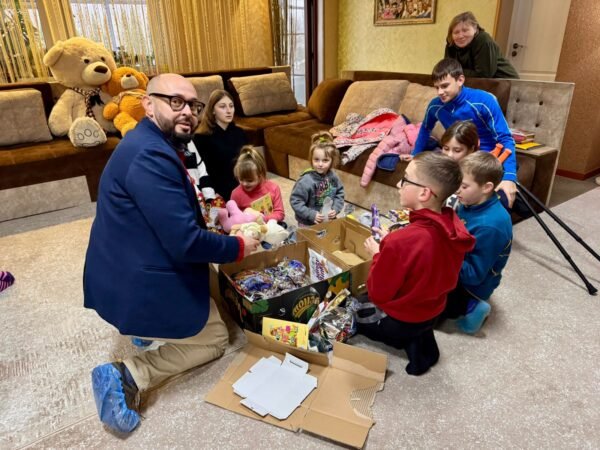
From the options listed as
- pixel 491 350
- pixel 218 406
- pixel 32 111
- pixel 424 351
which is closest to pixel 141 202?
pixel 218 406

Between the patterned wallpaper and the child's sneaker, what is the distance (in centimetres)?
332

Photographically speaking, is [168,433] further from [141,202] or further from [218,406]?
[141,202]

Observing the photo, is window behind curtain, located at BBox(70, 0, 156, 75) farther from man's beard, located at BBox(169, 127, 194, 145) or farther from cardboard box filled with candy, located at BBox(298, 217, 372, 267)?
man's beard, located at BBox(169, 127, 194, 145)

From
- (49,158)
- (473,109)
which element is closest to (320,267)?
(473,109)

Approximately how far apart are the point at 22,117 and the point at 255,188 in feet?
7.42

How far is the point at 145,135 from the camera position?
1302 millimetres

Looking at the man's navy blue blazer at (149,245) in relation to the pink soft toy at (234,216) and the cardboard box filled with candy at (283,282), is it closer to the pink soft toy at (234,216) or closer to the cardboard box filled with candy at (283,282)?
the cardboard box filled with candy at (283,282)

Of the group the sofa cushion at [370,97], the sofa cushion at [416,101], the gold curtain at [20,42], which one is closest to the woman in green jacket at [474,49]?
the sofa cushion at [416,101]

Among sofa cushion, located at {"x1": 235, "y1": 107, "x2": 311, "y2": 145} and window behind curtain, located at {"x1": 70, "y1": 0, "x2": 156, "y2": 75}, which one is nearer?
sofa cushion, located at {"x1": 235, "y1": 107, "x2": 311, "y2": 145}

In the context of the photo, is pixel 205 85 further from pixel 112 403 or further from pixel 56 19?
pixel 112 403

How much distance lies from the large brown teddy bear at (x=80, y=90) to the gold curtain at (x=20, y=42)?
89cm

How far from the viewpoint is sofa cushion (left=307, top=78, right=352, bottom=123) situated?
3841mm

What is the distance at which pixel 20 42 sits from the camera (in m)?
3.96

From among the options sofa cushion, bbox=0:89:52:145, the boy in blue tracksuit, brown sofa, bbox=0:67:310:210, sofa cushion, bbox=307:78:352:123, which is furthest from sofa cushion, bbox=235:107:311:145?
the boy in blue tracksuit
